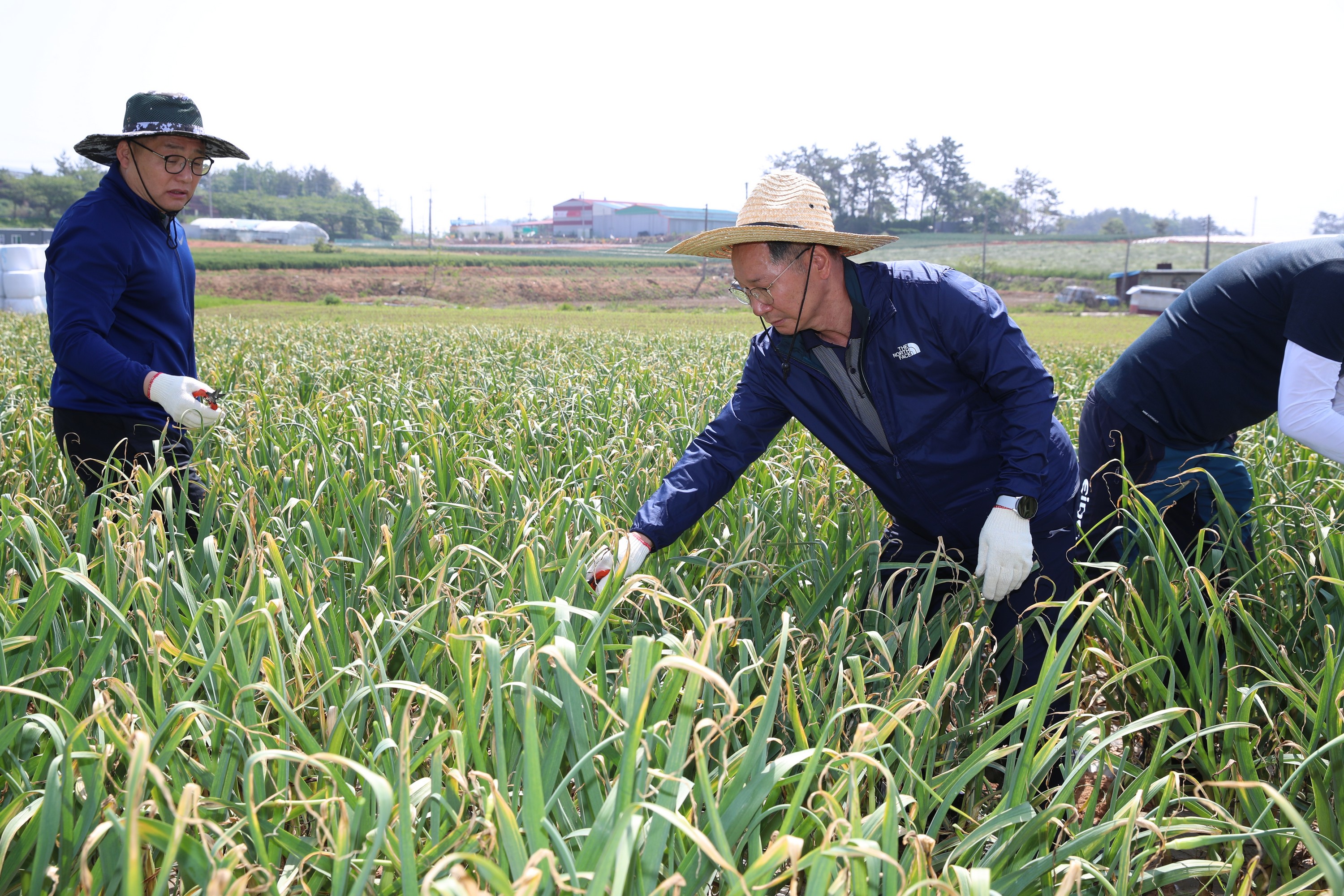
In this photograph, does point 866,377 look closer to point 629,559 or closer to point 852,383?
point 852,383

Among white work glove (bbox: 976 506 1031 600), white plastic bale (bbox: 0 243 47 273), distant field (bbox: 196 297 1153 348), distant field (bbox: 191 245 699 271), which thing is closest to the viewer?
white work glove (bbox: 976 506 1031 600)

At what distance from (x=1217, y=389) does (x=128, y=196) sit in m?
3.49

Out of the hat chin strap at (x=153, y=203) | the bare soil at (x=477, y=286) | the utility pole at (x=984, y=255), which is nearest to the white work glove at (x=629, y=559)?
the hat chin strap at (x=153, y=203)

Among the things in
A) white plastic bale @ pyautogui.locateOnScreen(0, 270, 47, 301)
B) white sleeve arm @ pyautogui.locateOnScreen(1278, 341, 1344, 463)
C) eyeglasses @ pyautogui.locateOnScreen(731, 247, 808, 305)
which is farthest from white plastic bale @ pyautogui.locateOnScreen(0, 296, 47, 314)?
white sleeve arm @ pyautogui.locateOnScreen(1278, 341, 1344, 463)

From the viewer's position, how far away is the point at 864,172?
9044 centimetres

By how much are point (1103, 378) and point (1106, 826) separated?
194 centimetres

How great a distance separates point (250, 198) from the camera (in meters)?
101

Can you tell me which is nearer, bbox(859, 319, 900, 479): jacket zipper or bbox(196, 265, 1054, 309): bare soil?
bbox(859, 319, 900, 479): jacket zipper

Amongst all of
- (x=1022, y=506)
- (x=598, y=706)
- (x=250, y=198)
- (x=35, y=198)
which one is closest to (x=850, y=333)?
(x=1022, y=506)

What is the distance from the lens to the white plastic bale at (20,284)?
69.4ft

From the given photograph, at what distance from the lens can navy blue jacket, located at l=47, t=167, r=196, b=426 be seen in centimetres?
274

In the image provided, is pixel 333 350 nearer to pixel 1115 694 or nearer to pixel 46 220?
Answer: pixel 1115 694

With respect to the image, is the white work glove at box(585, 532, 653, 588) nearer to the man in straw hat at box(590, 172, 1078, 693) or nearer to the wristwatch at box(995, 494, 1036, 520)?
the man in straw hat at box(590, 172, 1078, 693)

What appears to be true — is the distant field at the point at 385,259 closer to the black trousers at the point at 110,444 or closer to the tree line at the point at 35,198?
the tree line at the point at 35,198
